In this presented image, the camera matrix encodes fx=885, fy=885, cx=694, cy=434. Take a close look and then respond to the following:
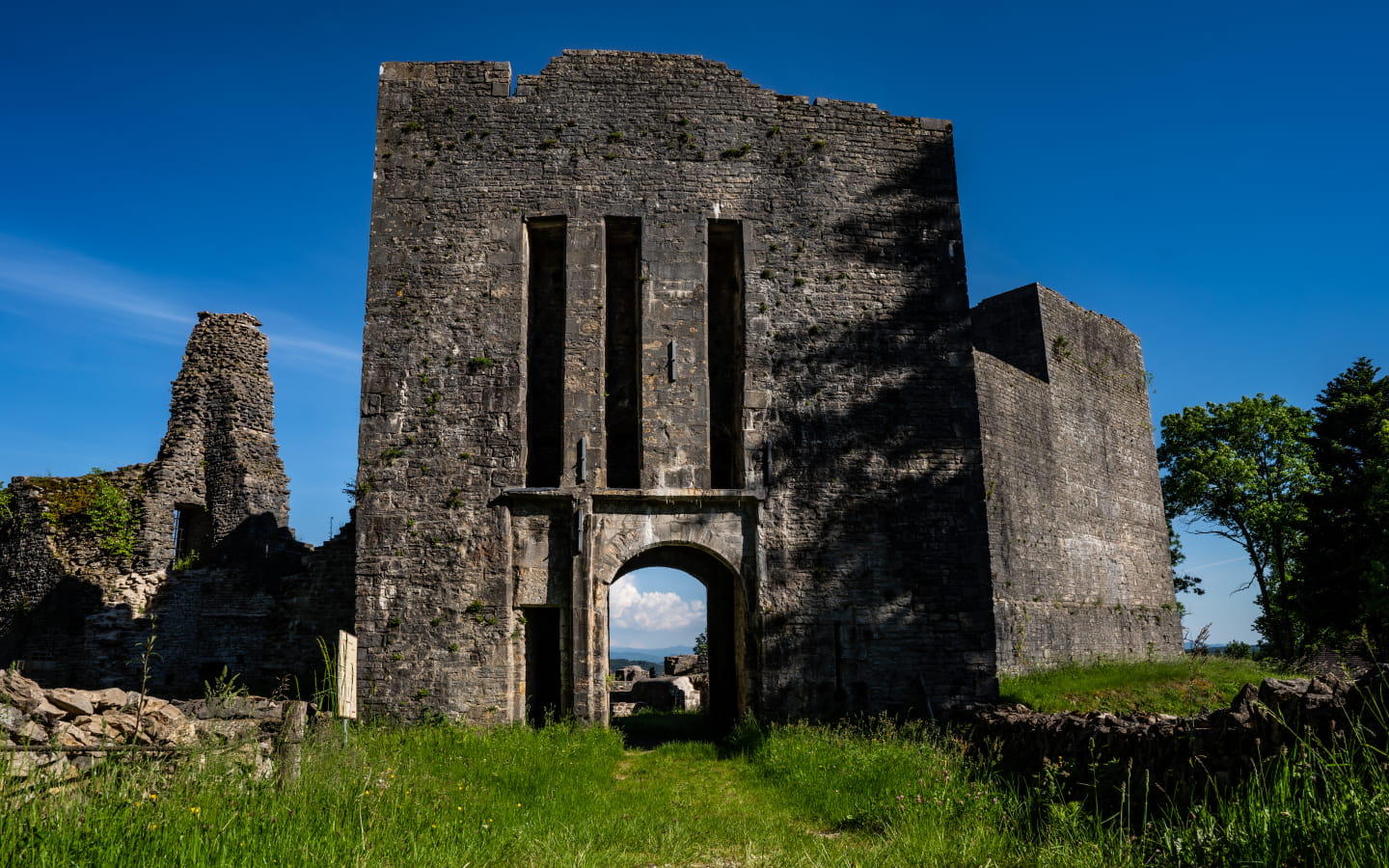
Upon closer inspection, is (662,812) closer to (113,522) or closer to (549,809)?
(549,809)

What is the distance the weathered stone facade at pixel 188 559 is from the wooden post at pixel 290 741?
25.7ft

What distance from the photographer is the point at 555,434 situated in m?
12.9

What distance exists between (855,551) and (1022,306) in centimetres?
1112

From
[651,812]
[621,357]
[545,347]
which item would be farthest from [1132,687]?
[545,347]

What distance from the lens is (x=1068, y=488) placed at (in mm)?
20016

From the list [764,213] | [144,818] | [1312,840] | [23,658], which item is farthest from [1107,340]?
[23,658]

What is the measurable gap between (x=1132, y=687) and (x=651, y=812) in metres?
11.4

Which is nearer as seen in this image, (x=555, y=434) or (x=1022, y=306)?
(x=555, y=434)

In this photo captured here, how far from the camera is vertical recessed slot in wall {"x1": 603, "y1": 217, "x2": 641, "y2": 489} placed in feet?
42.9

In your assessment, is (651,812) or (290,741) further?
(651,812)

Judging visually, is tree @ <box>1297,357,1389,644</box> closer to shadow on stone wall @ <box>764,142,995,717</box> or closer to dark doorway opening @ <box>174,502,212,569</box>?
shadow on stone wall @ <box>764,142,995,717</box>

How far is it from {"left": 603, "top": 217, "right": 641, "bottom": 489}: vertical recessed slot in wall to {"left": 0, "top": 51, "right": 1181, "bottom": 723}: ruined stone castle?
0.06m

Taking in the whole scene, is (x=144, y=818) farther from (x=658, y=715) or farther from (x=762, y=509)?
(x=658, y=715)

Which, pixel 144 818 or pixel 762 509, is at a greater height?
pixel 762 509
